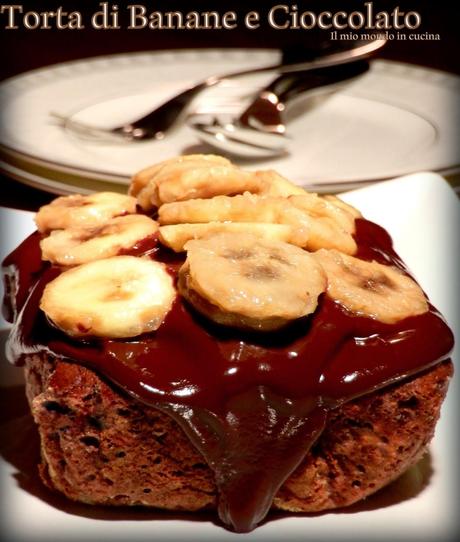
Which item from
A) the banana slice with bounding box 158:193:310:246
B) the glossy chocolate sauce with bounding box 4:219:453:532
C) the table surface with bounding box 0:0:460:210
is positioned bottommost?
the table surface with bounding box 0:0:460:210

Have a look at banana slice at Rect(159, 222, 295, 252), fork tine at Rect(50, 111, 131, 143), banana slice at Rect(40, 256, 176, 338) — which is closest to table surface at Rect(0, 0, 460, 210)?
fork tine at Rect(50, 111, 131, 143)

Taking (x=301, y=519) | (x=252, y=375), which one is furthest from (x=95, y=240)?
(x=301, y=519)

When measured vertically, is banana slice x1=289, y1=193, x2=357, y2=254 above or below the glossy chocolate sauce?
above

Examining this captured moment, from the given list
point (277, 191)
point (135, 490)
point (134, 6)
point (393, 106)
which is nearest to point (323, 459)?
point (135, 490)

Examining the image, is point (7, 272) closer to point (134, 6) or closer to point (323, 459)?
point (323, 459)

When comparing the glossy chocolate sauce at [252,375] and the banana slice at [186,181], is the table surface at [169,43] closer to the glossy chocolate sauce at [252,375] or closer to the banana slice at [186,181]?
the banana slice at [186,181]

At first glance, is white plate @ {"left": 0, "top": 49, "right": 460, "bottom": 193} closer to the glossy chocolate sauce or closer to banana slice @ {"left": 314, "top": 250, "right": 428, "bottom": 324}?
banana slice @ {"left": 314, "top": 250, "right": 428, "bottom": 324}

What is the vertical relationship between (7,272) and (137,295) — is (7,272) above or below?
below
